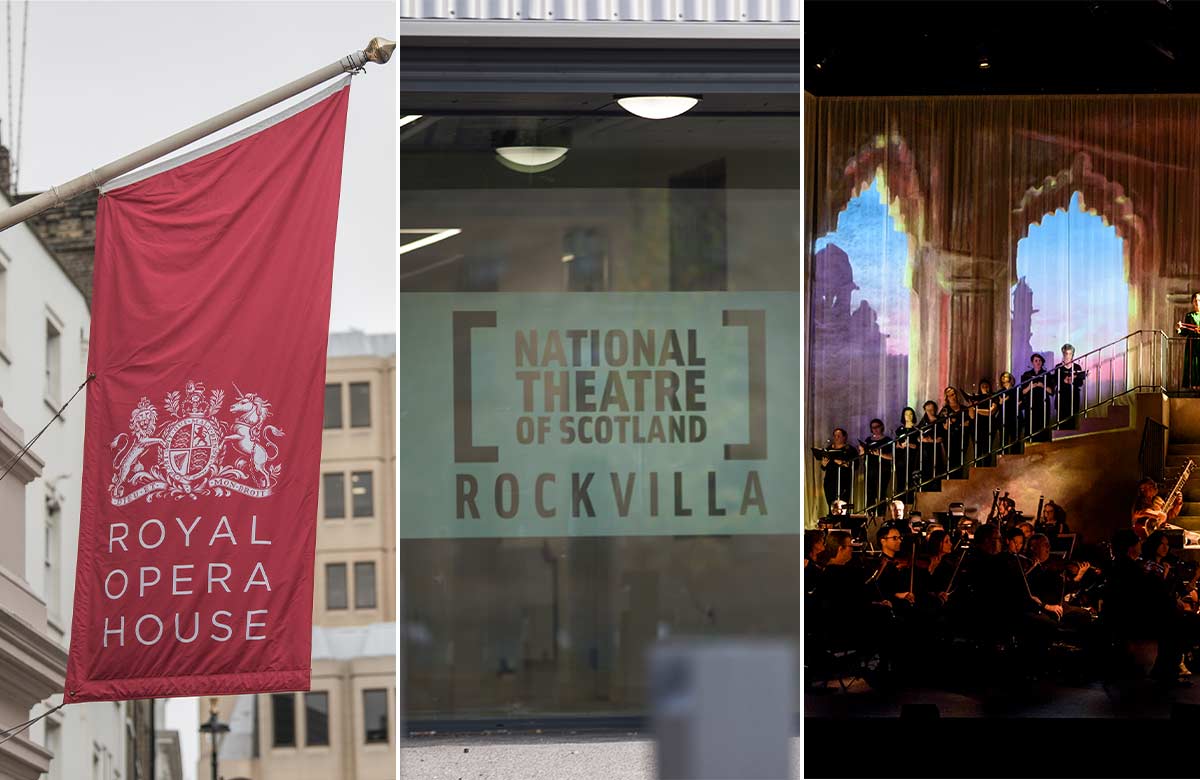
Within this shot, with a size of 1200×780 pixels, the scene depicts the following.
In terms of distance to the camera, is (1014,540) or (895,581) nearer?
(895,581)

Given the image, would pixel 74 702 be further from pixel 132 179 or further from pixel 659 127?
pixel 659 127

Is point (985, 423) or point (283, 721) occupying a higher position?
point (985, 423)

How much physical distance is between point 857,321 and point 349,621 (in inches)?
403

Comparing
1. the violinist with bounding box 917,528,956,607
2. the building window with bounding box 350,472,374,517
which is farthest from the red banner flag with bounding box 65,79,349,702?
the violinist with bounding box 917,528,956,607

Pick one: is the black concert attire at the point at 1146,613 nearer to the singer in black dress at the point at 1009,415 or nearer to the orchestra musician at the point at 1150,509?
the orchestra musician at the point at 1150,509

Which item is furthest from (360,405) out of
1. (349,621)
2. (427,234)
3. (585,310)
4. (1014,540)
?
(1014,540)

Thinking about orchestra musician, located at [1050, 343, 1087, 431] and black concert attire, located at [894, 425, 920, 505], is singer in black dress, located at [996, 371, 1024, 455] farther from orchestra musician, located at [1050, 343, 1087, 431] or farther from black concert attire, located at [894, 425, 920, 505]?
black concert attire, located at [894, 425, 920, 505]

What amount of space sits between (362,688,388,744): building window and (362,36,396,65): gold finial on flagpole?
3.03 metres

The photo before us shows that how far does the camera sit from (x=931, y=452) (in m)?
15.6

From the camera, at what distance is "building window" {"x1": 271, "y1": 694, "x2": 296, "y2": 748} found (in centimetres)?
702

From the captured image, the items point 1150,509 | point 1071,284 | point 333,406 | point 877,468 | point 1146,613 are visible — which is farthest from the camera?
point 1071,284

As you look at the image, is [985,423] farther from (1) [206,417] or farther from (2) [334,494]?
(1) [206,417]

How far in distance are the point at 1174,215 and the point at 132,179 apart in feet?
43.3

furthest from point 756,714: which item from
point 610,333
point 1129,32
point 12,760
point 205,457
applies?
point 1129,32
